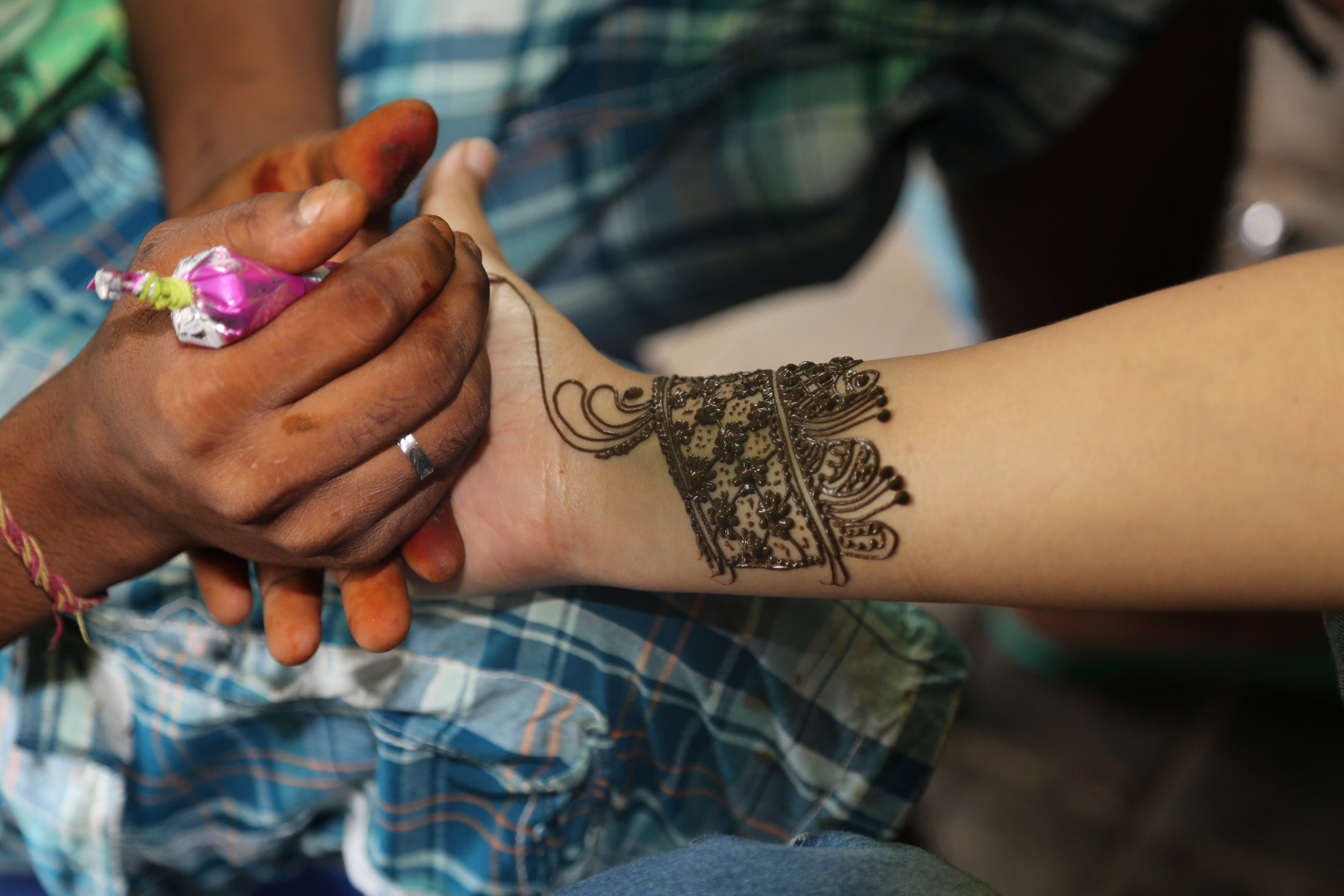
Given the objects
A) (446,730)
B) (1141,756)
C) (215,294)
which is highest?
(215,294)

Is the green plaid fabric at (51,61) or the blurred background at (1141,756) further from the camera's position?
the blurred background at (1141,756)

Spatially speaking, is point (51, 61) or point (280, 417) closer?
point (280, 417)

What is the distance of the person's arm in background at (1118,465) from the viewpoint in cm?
73

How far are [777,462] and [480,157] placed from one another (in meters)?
0.63

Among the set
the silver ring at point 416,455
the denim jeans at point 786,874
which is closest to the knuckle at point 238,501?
the silver ring at point 416,455

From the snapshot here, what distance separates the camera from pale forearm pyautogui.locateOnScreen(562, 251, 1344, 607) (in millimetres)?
728

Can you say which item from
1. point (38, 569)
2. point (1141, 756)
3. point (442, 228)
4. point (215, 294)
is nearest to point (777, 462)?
point (442, 228)

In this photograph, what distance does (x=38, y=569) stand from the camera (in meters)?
0.94

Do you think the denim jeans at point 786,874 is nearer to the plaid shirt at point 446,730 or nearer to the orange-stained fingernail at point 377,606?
the plaid shirt at point 446,730

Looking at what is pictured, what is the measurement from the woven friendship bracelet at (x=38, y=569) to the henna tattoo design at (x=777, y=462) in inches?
23.1

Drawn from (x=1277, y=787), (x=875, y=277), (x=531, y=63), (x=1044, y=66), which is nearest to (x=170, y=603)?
(x=531, y=63)

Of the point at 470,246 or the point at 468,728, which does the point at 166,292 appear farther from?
the point at 468,728

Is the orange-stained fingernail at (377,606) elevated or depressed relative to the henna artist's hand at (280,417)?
depressed

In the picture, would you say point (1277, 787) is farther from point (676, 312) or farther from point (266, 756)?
point (266, 756)
